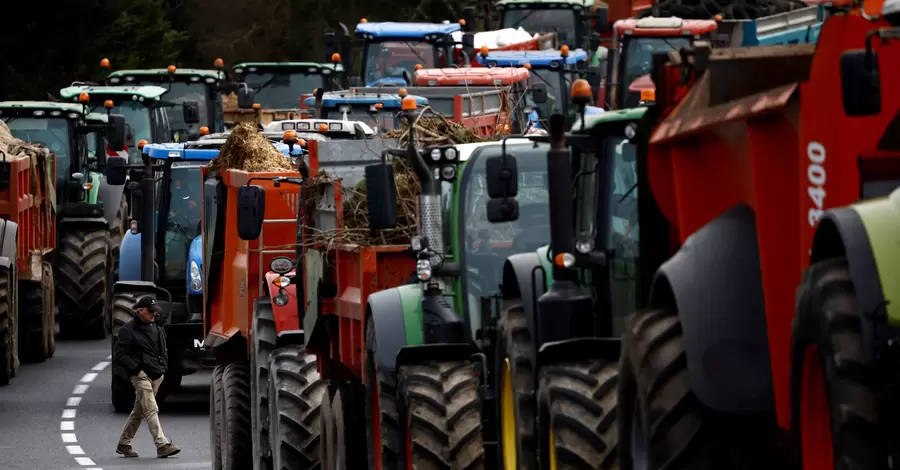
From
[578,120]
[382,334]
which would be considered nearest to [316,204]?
[382,334]

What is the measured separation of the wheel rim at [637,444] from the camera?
801 cm

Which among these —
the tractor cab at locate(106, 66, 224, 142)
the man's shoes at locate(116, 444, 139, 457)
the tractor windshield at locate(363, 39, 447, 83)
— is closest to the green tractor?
the tractor cab at locate(106, 66, 224, 142)

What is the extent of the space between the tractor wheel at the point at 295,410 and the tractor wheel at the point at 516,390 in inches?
153

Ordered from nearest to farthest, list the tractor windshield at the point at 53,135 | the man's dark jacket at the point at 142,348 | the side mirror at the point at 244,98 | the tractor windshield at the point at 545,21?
the man's dark jacket at the point at 142,348
the tractor windshield at the point at 53,135
the side mirror at the point at 244,98
the tractor windshield at the point at 545,21

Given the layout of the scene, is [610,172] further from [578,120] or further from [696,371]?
[696,371]

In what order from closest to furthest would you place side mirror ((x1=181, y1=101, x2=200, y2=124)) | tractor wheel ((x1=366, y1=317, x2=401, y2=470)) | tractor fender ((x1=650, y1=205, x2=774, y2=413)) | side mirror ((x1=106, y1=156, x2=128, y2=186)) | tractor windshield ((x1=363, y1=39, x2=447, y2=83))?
tractor fender ((x1=650, y1=205, x2=774, y2=413)) < tractor wheel ((x1=366, y1=317, x2=401, y2=470)) < side mirror ((x1=106, y1=156, x2=128, y2=186)) < side mirror ((x1=181, y1=101, x2=200, y2=124)) < tractor windshield ((x1=363, y1=39, x2=447, y2=83))

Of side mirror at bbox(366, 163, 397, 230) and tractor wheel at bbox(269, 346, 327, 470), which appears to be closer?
side mirror at bbox(366, 163, 397, 230)

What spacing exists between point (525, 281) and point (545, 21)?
34.8 meters

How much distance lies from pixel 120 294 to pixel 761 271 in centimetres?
1663

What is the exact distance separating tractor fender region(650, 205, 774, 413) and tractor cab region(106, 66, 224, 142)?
30.0 meters

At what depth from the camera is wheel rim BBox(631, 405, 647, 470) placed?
8.01 m

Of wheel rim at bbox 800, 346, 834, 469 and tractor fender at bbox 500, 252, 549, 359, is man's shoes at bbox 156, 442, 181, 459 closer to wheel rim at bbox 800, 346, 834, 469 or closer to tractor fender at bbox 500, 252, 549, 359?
tractor fender at bbox 500, 252, 549, 359

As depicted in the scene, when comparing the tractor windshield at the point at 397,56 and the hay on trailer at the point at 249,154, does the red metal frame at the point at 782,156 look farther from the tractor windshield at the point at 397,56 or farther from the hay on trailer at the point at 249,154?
the tractor windshield at the point at 397,56

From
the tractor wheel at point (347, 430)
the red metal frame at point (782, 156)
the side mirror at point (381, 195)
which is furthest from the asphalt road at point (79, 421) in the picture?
the red metal frame at point (782, 156)
